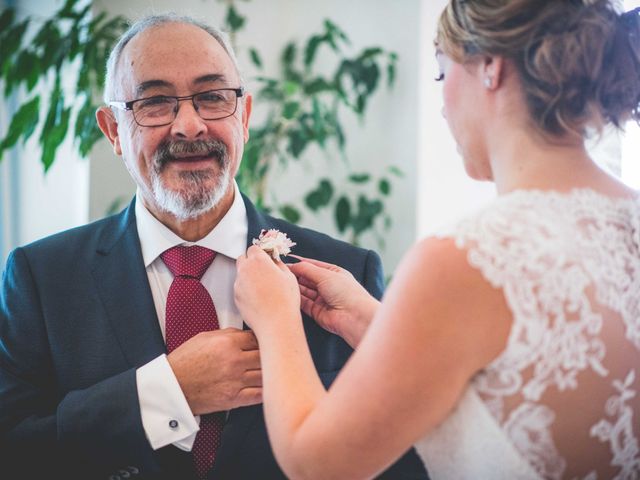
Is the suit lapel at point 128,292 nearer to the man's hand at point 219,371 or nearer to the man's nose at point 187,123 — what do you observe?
the man's hand at point 219,371

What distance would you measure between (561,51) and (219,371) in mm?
877

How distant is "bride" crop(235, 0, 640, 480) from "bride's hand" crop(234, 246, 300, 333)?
12 cm

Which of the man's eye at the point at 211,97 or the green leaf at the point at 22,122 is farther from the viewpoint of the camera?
the green leaf at the point at 22,122

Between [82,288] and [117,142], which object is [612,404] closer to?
[82,288]

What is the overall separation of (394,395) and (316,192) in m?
2.48

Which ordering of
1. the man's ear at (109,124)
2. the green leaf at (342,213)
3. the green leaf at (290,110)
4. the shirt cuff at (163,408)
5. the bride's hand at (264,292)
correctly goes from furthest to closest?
the green leaf at (342,213), the green leaf at (290,110), the man's ear at (109,124), the shirt cuff at (163,408), the bride's hand at (264,292)

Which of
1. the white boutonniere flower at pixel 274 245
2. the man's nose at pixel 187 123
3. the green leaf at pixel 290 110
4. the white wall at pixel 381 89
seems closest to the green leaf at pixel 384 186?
the white wall at pixel 381 89

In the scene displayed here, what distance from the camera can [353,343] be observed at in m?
1.53

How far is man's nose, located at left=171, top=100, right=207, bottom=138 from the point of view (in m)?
1.67

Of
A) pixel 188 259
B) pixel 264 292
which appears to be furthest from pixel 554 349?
pixel 188 259

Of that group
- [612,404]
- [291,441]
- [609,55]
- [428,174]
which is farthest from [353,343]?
[428,174]

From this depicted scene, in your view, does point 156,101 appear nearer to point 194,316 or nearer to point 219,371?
point 194,316

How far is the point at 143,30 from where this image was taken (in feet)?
5.66

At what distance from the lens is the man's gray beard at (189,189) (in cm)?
168
